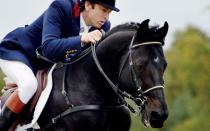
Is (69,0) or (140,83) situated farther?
(69,0)

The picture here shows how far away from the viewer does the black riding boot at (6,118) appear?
11.1 m

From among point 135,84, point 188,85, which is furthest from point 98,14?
point 188,85

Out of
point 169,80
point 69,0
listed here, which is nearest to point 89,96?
point 69,0

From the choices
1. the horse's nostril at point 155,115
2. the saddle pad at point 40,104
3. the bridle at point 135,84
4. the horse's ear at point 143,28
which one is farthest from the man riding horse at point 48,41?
the horse's nostril at point 155,115

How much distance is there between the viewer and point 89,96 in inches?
428

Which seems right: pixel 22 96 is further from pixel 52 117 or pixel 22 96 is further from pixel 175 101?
pixel 175 101

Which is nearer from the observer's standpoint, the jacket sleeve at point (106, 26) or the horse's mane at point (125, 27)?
the horse's mane at point (125, 27)

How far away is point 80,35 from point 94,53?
267 mm

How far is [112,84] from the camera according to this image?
419 inches

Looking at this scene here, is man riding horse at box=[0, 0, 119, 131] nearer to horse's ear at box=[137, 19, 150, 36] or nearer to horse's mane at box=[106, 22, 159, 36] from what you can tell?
horse's mane at box=[106, 22, 159, 36]

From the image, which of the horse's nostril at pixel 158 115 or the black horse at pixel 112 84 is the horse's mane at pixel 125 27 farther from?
the horse's nostril at pixel 158 115

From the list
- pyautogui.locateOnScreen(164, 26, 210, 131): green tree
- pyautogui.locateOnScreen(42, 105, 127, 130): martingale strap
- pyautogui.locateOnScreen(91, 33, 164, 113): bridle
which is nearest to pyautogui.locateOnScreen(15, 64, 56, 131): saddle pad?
pyautogui.locateOnScreen(42, 105, 127, 130): martingale strap

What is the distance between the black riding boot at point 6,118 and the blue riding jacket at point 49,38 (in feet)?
2.00

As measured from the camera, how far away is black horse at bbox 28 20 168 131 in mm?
10258
